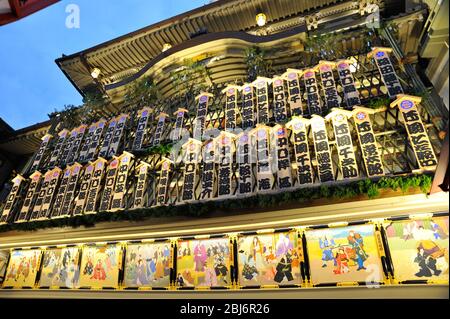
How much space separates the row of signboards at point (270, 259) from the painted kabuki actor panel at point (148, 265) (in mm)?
31

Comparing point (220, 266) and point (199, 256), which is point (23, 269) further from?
point (220, 266)

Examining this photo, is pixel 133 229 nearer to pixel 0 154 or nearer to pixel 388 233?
pixel 388 233

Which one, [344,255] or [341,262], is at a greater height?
[344,255]

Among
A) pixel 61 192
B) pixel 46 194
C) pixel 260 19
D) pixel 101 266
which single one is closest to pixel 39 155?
pixel 46 194

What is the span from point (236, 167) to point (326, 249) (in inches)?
167

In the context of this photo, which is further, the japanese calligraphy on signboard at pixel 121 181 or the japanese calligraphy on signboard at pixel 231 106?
the japanese calligraphy on signboard at pixel 231 106

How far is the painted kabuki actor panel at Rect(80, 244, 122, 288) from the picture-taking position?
10.9 m

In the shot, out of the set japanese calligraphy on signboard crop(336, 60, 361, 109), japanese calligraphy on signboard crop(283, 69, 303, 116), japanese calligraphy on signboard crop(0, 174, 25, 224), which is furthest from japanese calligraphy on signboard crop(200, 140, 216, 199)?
japanese calligraphy on signboard crop(0, 174, 25, 224)

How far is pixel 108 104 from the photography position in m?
18.4

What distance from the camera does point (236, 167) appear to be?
11.2 metres

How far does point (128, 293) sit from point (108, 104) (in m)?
11.9

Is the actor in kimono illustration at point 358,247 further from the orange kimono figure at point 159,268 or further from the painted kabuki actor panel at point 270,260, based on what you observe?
the orange kimono figure at point 159,268

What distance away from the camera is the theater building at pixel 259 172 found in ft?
27.1

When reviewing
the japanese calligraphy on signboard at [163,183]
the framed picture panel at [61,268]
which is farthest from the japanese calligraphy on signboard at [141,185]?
the framed picture panel at [61,268]
